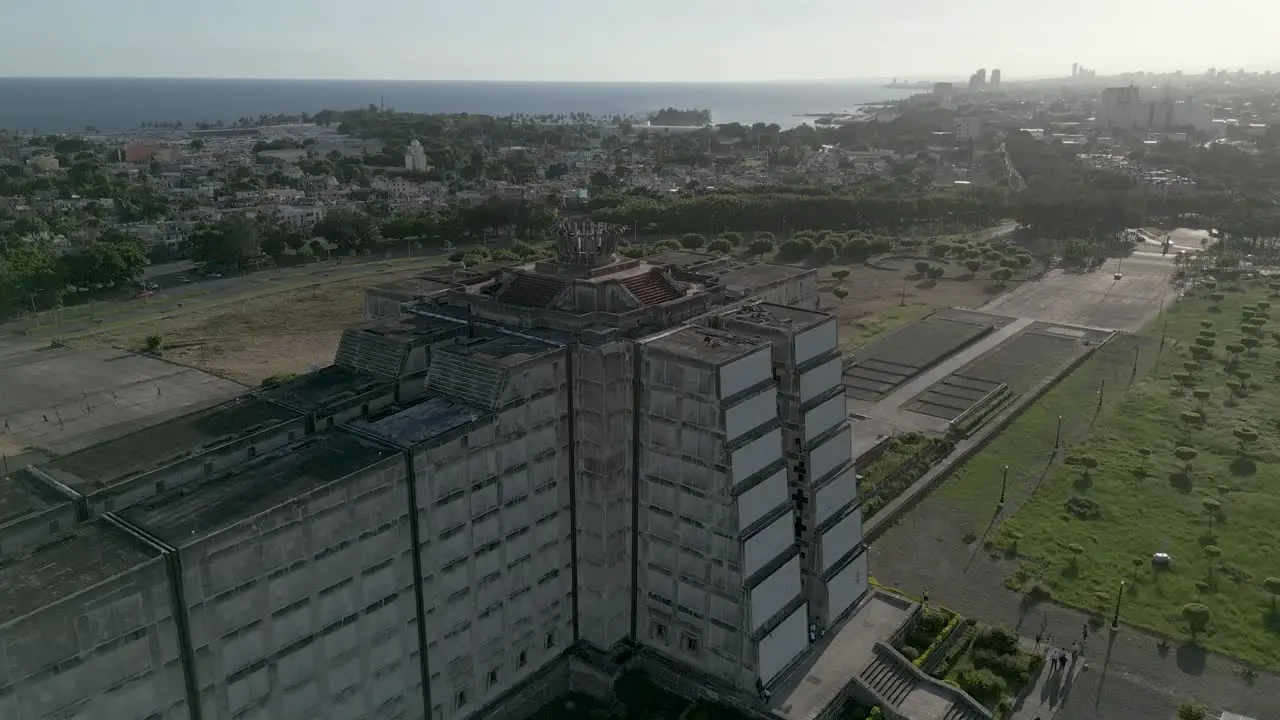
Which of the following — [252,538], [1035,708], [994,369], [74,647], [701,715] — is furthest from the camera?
[994,369]

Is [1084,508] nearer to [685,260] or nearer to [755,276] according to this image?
[755,276]

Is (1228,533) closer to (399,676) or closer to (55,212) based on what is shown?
(399,676)

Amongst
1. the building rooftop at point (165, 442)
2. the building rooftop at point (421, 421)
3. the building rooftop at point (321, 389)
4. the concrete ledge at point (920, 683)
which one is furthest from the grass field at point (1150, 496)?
the building rooftop at point (165, 442)

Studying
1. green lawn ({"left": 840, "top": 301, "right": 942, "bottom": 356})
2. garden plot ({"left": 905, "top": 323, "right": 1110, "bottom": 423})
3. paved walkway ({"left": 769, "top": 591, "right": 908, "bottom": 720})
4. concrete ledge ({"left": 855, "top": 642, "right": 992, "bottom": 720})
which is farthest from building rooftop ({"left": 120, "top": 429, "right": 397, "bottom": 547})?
green lawn ({"left": 840, "top": 301, "right": 942, "bottom": 356})

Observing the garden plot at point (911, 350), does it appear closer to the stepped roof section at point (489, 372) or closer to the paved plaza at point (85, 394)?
the stepped roof section at point (489, 372)

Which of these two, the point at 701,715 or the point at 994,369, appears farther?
the point at 994,369

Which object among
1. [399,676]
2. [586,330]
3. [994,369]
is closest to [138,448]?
[399,676]
